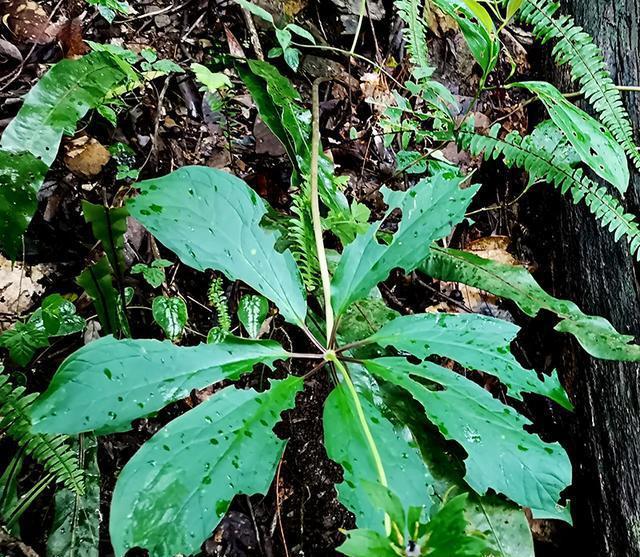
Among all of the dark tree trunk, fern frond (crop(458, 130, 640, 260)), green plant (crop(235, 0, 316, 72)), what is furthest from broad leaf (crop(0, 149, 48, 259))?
the dark tree trunk

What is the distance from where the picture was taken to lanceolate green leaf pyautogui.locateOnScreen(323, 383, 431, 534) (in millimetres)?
1050

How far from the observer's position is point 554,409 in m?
2.00

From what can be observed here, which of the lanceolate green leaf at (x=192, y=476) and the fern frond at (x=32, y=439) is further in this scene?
the fern frond at (x=32, y=439)

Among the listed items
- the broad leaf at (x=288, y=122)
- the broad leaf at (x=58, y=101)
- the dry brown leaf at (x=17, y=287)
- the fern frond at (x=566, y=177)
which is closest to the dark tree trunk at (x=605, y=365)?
the fern frond at (x=566, y=177)

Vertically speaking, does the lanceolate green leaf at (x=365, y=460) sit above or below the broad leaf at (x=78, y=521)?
above

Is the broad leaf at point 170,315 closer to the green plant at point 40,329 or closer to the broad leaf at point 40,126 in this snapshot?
the green plant at point 40,329

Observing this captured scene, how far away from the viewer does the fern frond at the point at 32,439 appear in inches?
47.9

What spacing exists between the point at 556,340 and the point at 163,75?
1958mm

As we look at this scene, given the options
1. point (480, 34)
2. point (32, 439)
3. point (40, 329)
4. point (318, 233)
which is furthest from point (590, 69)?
point (32, 439)

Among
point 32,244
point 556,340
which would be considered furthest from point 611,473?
point 32,244

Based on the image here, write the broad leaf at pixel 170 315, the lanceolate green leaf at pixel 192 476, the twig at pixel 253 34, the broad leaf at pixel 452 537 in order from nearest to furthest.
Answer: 1. the broad leaf at pixel 452 537
2. the lanceolate green leaf at pixel 192 476
3. the broad leaf at pixel 170 315
4. the twig at pixel 253 34

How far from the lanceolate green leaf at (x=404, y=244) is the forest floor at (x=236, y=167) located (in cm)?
57

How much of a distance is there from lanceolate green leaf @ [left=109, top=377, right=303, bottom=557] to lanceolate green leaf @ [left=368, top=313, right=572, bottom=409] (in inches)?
16.0

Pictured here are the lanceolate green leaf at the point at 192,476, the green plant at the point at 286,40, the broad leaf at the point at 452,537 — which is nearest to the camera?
the broad leaf at the point at 452,537
